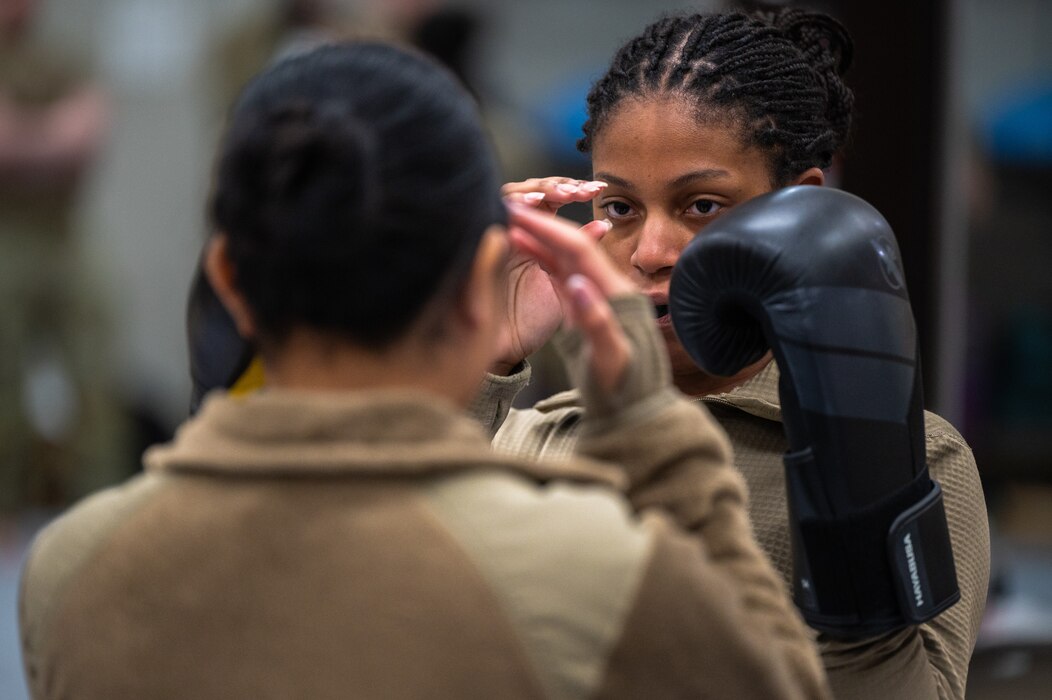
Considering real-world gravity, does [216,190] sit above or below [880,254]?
above

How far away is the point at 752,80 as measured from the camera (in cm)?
132

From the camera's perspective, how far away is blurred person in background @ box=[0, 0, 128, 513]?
3459 mm

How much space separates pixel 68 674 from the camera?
2.63 feet

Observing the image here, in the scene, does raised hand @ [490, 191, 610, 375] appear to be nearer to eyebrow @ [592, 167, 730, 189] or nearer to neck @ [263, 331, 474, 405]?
eyebrow @ [592, 167, 730, 189]

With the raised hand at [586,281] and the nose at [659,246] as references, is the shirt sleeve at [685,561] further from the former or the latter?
the nose at [659,246]

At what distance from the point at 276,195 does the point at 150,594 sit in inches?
8.8

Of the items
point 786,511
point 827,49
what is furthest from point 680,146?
point 786,511

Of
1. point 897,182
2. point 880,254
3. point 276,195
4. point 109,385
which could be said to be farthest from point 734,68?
point 109,385

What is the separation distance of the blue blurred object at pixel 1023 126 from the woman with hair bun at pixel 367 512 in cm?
331

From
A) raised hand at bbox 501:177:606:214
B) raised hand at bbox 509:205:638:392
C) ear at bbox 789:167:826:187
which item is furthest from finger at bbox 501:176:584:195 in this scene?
raised hand at bbox 509:205:638:392

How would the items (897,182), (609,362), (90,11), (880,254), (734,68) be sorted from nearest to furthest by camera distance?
(609,362) < (880,254) < (734,68) < (897,182) < (90,11)

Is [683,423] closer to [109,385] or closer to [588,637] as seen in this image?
[588,637]

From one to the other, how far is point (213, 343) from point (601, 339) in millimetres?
415

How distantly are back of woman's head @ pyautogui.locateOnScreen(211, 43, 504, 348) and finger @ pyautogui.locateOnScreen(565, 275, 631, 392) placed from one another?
84 mm
